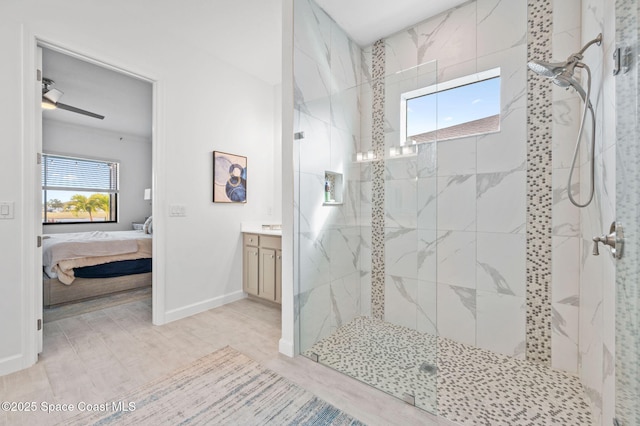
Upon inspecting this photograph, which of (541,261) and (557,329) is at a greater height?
(541,261)

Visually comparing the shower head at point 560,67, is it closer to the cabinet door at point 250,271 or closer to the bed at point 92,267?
the cabinet door at point 250,271

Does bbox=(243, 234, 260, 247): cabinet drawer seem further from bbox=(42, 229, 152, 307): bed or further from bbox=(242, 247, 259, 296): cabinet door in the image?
bbox=(42, 229, 152, 307): bed

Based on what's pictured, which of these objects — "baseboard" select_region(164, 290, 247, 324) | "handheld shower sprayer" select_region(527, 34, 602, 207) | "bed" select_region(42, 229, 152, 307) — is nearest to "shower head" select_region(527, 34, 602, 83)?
"handheld shower sprayer" select_region(527, 34, 602, 207)

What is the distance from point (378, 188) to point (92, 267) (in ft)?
11.9

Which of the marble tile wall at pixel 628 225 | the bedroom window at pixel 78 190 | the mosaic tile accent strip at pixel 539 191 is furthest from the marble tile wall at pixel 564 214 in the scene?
the bedroom window at pixel 78 190

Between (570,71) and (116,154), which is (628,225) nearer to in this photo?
(570,71)

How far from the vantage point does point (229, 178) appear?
3240 millimetres

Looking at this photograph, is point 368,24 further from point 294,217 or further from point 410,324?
point 410,324

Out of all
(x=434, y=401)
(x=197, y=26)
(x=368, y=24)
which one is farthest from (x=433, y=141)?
(x=197, y=26)

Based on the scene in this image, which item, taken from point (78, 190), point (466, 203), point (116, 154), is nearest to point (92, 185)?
point (78, 190)

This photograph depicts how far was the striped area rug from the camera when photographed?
144 centimetres

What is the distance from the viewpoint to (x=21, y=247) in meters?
1.89

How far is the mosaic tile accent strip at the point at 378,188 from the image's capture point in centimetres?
244

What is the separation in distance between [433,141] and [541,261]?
3.75 ft
